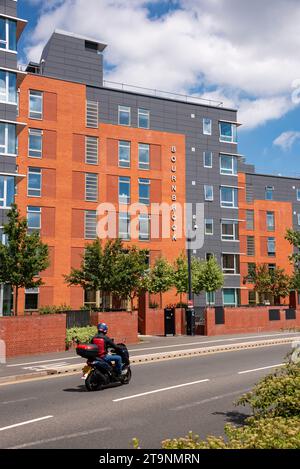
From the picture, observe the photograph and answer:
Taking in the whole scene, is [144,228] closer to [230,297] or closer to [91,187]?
[91,187]

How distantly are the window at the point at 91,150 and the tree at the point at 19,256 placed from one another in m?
19.0

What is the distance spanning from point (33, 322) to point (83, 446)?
54.8 ft

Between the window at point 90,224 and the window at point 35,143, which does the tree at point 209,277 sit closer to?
the window at point 90,224

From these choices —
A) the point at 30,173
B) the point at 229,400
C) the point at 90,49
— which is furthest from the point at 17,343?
the point at 90,49

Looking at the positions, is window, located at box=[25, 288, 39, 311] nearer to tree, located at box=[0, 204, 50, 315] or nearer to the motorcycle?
tree, located at box=[0, 204, 50, 315]

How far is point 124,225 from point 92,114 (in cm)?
1012

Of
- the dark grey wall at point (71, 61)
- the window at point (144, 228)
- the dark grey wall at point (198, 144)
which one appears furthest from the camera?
the dark grey wall at point (198, 144)

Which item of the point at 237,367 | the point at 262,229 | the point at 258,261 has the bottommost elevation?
the point at 237,367

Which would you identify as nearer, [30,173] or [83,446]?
[83,446]

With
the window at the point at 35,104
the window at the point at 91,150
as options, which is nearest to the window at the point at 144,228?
the window at the point at 91,150

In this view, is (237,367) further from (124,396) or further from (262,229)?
(262,229)

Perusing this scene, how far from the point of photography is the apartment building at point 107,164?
1714 inches

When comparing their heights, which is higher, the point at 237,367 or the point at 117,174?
the point at 117,174

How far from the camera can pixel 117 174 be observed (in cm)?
4747
